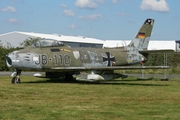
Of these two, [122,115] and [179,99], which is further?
[179,99]

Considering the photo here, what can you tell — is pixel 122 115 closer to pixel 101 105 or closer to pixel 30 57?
pixel 101 105

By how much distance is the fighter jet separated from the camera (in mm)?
17859

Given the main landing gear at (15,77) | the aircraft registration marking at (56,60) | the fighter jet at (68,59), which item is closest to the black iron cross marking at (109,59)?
the fighter jet at (68,59)

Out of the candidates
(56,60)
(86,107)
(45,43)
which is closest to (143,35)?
(56,60)

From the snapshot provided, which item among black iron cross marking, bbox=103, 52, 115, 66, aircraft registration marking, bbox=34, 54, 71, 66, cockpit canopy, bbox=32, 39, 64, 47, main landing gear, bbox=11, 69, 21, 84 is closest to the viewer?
main landing gear, bbox=11, 69, 21, 84

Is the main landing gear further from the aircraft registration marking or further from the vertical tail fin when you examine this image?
the vertical tail fin

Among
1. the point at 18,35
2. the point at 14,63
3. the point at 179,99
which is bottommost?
the point at 179,99

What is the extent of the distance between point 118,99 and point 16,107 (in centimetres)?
359

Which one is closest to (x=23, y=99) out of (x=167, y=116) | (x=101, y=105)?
(x=101, y=105)

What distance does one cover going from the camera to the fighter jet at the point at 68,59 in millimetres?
17859

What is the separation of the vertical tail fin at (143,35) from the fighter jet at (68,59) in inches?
19.7

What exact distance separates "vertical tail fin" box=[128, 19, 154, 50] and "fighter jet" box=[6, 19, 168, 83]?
50cm

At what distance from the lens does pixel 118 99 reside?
11.6m

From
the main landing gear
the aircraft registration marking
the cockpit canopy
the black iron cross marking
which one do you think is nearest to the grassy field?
the main landing gear
